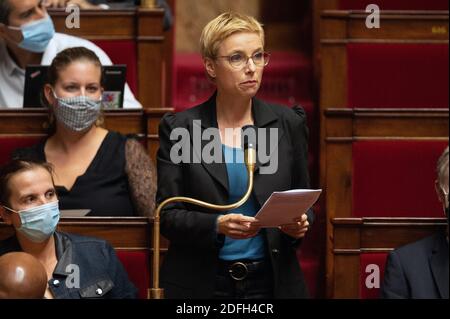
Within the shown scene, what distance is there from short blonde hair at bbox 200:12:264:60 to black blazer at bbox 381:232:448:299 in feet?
0.71

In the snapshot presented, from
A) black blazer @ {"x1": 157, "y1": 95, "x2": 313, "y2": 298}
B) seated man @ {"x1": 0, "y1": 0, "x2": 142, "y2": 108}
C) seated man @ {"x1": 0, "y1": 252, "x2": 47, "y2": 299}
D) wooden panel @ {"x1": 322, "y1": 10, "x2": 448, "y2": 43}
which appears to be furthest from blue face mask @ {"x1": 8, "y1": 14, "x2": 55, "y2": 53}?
seated man @ {"x1": 0, "y1": 252, "x2": 47, "y2": 299}

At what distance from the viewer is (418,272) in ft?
3.12

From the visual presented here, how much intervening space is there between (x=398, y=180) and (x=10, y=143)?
0.43 meters

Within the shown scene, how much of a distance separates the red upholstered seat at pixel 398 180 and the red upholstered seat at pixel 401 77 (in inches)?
7.4

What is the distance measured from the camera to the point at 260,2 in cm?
196

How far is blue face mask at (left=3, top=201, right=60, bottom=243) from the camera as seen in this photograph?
3.39ft

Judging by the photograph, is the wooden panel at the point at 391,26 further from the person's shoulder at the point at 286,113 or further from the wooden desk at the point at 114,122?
the person's shoulder at the point at 286,113

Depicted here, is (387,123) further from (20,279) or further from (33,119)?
(20,279)

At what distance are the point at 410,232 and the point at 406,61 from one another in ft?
1.57

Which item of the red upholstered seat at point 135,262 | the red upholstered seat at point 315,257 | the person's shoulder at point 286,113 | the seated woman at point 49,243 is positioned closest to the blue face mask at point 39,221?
the seated woman at point 49,243

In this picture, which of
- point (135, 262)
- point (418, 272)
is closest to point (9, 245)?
point (135, 262)

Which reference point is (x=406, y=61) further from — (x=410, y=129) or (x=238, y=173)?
(x=238, y=173)
